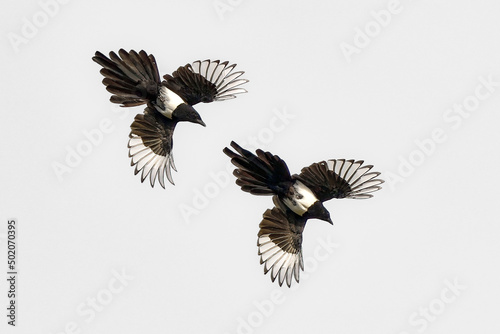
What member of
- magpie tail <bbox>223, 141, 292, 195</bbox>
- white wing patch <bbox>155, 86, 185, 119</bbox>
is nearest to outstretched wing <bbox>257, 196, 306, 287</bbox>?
magpie tail <bbox>223, 141, 292, 195</bbox>

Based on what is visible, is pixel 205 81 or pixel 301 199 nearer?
pixel 301 199

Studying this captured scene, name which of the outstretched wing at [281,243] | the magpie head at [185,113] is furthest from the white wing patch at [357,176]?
the magpie head at [185,113]

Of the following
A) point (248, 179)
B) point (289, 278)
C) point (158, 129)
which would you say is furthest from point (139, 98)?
point (289, 278)

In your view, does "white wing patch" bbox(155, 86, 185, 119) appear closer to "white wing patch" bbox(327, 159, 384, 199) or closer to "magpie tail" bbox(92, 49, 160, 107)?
"magpie tail" bbox(92, 49, 160, 107)

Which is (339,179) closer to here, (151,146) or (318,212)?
(318,212)

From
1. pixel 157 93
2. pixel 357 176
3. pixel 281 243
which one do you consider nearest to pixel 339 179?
pixel 357 176

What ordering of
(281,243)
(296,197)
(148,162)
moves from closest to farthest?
(296,197) → (281,243) → (148,162)

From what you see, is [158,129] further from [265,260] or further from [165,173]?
[265,260]
